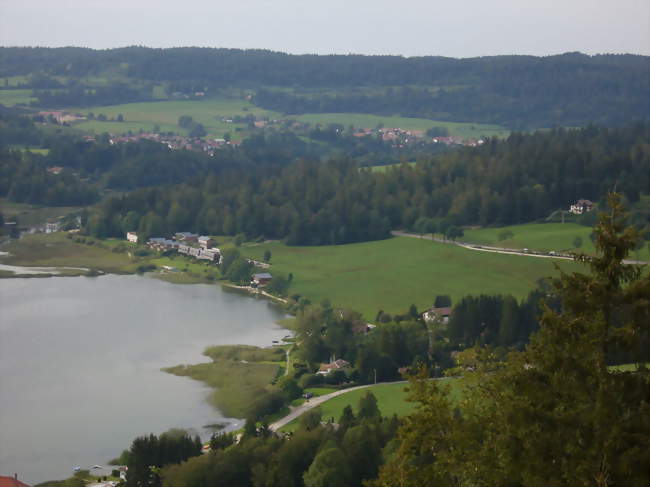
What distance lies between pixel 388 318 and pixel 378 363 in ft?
19.7

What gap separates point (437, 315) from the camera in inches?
1326

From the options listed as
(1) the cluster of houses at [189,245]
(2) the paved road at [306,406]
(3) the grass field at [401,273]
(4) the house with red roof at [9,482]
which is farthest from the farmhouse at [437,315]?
(4) the house with red roof at [9,482]

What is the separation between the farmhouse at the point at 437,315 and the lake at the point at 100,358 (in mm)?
4572

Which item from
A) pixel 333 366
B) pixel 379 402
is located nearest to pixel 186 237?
pixel 333 366

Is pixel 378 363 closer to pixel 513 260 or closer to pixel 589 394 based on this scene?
pixel 513 260

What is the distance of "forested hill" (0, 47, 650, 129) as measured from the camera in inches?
4715

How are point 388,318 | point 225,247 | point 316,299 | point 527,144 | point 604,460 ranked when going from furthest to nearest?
point 527,144, point 225,247, point 316,299, point 388,318, point 604,460

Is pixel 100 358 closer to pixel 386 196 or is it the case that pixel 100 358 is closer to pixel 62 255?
pixel 62 255

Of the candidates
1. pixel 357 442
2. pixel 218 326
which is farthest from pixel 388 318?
pixel 357 442

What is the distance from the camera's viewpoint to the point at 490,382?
9594 millimetres

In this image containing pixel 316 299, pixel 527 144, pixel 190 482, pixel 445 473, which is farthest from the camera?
pixel 527 144

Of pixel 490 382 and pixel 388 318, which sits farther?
pixel 388 318

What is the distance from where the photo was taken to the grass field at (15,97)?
10703 centimetres

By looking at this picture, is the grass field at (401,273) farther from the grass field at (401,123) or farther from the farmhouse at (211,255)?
the grass field at (401,123)
